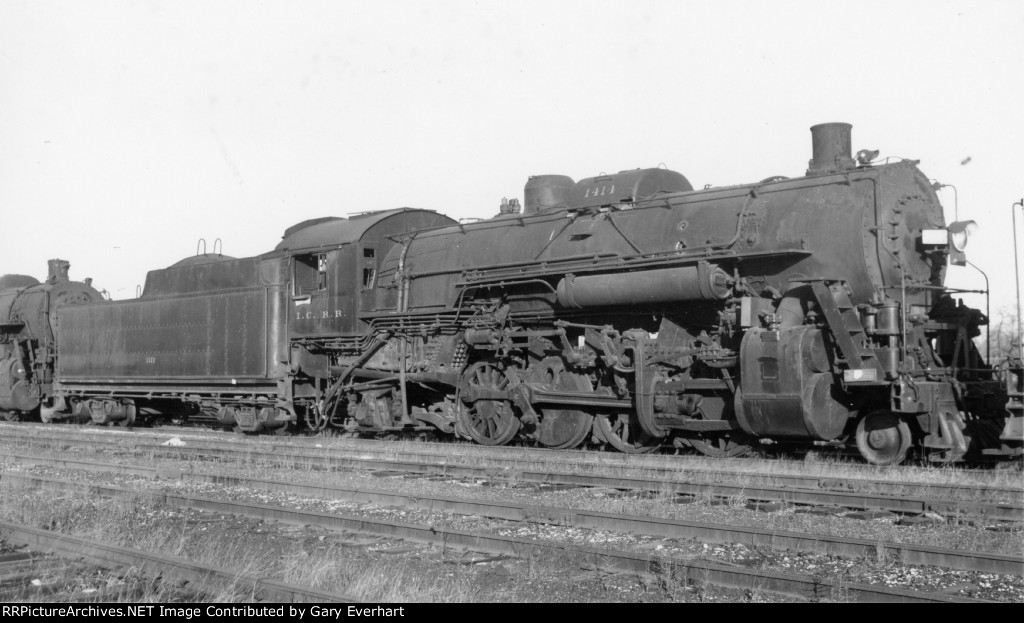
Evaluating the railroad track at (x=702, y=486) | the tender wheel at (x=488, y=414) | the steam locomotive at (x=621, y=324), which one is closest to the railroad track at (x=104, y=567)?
the railroad track at (x=702, y=486)

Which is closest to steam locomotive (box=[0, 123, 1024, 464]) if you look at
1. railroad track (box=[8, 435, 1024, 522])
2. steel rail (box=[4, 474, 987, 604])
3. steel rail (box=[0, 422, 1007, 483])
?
steel rail (box=[0, 422, 1007, 483])

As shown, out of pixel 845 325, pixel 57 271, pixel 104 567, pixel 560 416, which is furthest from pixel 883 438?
pixel 57 271

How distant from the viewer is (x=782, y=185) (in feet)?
38.5

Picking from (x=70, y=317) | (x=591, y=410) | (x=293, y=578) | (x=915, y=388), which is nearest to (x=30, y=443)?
(x=70, y=317)

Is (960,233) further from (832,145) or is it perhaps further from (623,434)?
(623,434)

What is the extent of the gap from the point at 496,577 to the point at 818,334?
5943 mm

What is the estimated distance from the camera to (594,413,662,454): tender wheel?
12.8m

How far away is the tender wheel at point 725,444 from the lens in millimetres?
12148

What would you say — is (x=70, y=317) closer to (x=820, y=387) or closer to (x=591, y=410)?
(x=591, y=410)

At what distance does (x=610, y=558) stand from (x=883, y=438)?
5.66m

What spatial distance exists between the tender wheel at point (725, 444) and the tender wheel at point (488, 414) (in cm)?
272

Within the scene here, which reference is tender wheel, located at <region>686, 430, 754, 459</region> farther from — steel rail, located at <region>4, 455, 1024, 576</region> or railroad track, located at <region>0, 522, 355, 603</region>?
railroad track, located at <region>0, 522, 355, 603</region>

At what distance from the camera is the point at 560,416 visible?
13.5 m

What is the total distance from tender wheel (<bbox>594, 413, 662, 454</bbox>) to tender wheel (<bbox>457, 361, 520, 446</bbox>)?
1344 millimetres
